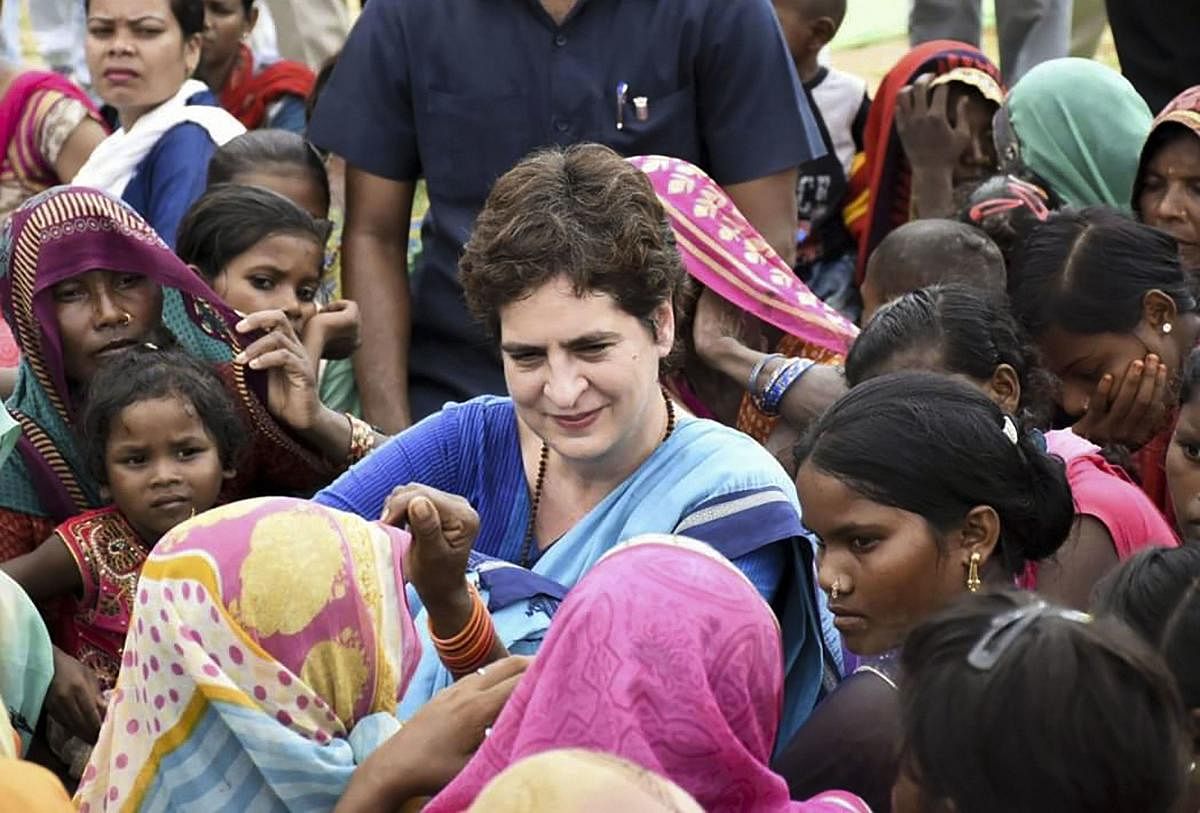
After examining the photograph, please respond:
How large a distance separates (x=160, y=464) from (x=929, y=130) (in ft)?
9.20

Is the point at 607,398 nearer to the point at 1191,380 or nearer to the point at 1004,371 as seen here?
the point at 1004,371

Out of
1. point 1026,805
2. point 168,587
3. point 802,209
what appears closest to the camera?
point 1026,805

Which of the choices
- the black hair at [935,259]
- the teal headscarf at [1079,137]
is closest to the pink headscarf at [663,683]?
the black hair at [935,259]

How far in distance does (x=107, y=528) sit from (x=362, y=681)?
1.54 metres

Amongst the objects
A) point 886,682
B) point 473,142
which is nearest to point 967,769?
point 886,682

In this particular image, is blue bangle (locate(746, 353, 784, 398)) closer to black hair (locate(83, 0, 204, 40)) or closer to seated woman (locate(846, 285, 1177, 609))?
seated woman (locate(846, 285, 1177, 609))

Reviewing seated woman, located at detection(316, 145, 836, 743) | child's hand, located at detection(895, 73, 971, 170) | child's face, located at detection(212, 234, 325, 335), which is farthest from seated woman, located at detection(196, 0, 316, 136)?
seated woman, located at detection(316, 145, 836, 743)

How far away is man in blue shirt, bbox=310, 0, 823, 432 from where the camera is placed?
16.9 feet

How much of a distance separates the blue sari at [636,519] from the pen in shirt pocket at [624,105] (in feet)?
4.66

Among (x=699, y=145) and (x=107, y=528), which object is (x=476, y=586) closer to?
(x=107, y=528)

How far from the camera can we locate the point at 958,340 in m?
4.06

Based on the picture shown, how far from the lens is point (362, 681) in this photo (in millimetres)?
2959

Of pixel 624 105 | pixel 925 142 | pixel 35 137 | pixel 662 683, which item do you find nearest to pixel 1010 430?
pixel 662 683

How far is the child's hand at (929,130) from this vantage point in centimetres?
621
